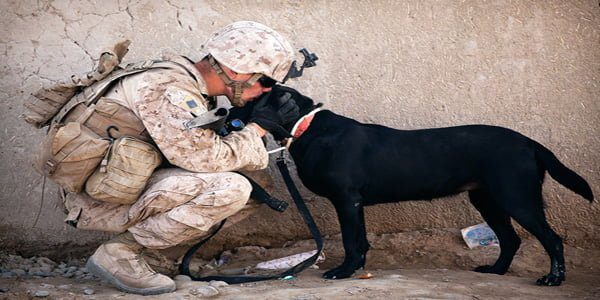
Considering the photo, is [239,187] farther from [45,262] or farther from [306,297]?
[45,262]

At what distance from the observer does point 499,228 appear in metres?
4.55

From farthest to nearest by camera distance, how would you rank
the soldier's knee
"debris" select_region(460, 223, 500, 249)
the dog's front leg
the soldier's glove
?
"debris" select_region(460, 223, 500, 249)
the dog's front leg
the soldier's glove
the soldier's knee

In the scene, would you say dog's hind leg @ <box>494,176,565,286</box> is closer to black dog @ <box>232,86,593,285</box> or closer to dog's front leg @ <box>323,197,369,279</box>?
black dog @ <box>232,86,593,285</box>

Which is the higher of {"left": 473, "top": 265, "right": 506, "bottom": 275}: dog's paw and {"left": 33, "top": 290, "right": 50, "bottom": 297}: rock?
{"left": 473, "top": 265, "right": 506, "bottom": 275}: dog's paw

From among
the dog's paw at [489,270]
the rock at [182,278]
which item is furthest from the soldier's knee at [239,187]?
the dog's paw at [489,270]

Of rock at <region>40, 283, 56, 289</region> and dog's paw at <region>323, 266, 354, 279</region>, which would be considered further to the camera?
dog's paw at <region>323, 266, 354, 279</region>

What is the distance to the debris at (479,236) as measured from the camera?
478cm

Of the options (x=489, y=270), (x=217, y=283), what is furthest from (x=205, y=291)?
(x=489, y=270)

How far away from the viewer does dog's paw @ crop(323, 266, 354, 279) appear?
Answer: 423cm

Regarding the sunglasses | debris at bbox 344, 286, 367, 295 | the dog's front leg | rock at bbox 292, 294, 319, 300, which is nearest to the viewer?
rock at bbox 292, 294, 319, 300

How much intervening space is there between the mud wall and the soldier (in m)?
0.95

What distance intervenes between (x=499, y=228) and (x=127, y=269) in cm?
209

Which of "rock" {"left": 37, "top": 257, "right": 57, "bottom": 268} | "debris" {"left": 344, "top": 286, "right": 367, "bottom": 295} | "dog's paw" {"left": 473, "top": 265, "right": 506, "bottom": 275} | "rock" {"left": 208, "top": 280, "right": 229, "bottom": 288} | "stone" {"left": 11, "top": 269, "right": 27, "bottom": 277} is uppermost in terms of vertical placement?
"debris" {"left": 344, "top": 286, "right": 367, "bottom": 295}

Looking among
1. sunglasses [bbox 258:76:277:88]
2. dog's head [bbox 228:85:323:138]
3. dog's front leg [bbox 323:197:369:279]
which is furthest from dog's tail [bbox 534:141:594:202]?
sunglasses [bbox 258:76:277:88]
